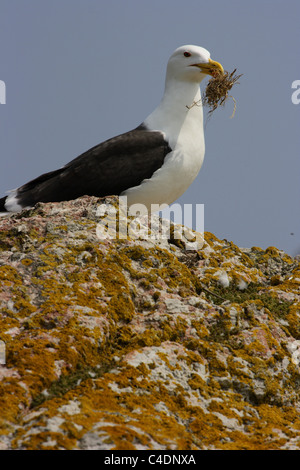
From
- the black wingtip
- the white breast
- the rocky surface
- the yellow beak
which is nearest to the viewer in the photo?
the rocky surface

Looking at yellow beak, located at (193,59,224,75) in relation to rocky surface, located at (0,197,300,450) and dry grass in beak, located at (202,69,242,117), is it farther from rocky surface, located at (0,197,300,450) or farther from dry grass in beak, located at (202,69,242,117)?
rocky surface, located at (0,197,300,450)

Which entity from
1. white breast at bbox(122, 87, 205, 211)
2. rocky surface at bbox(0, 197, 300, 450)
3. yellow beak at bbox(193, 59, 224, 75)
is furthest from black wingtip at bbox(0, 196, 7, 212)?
yellow beak at bbox(193, 59, 224, 75)

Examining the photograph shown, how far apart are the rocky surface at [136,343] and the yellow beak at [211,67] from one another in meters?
3.54

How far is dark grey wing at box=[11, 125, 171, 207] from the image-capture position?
26.4 feet

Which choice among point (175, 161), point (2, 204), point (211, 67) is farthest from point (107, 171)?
point (211, 67)

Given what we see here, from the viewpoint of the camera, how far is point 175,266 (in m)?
5.43

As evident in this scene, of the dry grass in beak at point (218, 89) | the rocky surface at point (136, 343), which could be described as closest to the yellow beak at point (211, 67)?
the dry grass in beak at point (218, 89)

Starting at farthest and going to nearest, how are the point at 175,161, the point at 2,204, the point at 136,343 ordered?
1. the point at 2,204
2. the point at 175,161
3. the point at 136,343

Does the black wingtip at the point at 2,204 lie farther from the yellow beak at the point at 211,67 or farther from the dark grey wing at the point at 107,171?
the yellow beak at the point at 211,67

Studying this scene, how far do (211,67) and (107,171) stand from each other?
81.9 inches

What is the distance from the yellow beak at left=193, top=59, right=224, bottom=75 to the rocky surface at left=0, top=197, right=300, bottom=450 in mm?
3541

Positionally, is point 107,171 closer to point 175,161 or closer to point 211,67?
point 175,161

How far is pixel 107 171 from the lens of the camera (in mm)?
8125

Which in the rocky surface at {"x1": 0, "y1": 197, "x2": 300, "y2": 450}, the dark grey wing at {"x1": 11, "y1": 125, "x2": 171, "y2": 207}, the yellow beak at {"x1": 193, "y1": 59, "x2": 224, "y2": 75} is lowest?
the rocky surface at {"x1": 0, "y1": 197, "x2": 300, "y2": 450}
